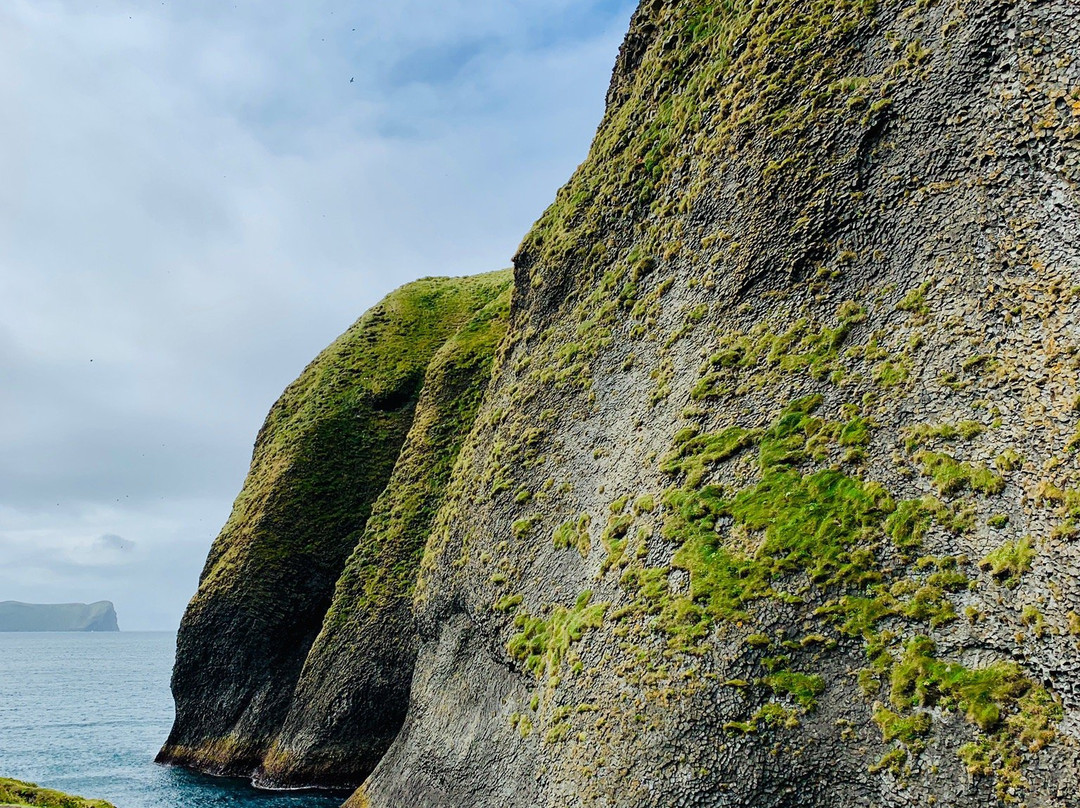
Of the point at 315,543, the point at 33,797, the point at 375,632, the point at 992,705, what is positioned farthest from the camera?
the point at 315,543

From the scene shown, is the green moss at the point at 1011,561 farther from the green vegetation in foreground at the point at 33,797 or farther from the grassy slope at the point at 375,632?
the grassy slope at the point at 375,632

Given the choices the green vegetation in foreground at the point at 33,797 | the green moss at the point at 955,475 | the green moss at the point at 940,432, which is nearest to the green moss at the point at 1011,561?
the green moss at the point at 955,475

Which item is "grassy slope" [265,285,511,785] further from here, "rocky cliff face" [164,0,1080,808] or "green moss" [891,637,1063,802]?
"green moss" [891,637,1063,802]

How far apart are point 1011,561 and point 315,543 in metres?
43.4

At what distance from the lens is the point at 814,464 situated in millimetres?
20469

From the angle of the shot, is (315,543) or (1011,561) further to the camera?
(315,543)

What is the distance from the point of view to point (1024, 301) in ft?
59.2

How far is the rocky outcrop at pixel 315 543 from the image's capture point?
45.8 meters

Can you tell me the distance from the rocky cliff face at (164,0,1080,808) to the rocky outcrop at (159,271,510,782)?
15525mm

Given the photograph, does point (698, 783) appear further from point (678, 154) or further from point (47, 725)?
point (47, 725)

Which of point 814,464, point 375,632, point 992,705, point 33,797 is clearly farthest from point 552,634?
point 375,632

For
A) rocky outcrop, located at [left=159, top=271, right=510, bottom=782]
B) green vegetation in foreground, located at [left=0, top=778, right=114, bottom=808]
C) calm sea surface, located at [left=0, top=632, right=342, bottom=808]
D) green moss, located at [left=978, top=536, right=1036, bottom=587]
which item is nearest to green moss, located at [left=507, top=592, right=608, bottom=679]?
green moss, located at [left=978, top=536, right=1036, bottom=587]

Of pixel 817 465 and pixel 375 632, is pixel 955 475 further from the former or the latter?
pixel 375 632

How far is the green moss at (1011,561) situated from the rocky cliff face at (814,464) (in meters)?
0.07
